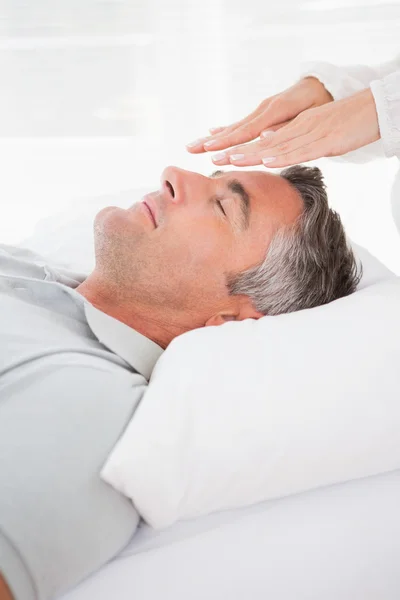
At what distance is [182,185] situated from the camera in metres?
1.60

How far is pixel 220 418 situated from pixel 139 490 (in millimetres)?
157

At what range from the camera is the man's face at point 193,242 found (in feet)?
5.01

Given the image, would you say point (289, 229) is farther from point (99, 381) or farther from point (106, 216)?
point (99, 381)

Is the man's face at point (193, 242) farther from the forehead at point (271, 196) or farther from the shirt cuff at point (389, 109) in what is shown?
the shirt cuff at point (389, 109)

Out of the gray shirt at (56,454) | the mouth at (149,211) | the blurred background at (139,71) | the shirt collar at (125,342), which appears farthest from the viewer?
the blurred background at (139,71)

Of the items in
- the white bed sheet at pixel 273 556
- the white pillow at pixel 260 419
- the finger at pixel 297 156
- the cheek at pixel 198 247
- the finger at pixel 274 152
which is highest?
the finger at pixel 274 152

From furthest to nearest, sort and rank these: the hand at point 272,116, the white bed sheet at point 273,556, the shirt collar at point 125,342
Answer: the hand at point 272,116
the shirt collar at point 125,342
the white bed sheet at point 273,556

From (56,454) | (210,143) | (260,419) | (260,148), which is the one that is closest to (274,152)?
(260,148)

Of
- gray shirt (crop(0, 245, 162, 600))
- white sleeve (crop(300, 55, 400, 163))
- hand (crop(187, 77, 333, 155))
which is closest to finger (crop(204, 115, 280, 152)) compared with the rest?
hand (crop(187, 77, 333, 155))

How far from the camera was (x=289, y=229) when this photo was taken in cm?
155

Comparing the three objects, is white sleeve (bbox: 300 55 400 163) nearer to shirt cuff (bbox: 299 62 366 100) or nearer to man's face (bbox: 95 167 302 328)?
shirt cuff (bbox: 299 62 366 100)

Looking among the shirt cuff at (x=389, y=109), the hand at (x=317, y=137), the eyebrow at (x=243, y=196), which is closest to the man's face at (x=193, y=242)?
the eyebrow at (x=243, y=196)

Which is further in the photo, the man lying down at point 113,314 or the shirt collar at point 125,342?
the shirt collar at point 125,342

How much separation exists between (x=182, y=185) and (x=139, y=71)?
6.97 ft
